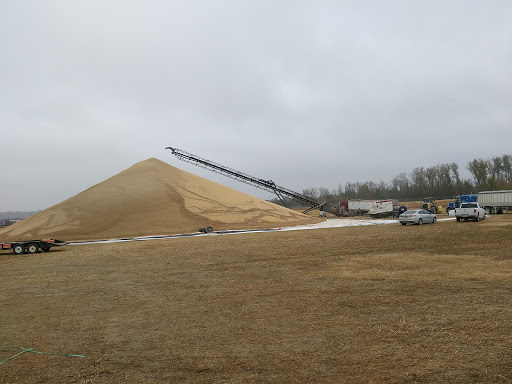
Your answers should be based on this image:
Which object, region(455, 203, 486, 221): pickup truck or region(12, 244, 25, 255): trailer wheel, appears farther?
region(455, 203, 486, 221): pickup truck

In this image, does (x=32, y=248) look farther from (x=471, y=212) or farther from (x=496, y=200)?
(x=496, y=200)

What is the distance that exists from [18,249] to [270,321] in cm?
2544

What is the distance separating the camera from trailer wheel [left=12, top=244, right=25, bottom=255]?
26.6 meters

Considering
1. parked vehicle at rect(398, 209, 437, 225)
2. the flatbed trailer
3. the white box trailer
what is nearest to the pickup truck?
parked vehicle at rect(398, 209, 437, 225)

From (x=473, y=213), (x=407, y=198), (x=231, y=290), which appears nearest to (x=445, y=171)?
(x=407, y=198)

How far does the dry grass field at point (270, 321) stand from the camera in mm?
5621

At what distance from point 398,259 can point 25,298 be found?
14196 mm

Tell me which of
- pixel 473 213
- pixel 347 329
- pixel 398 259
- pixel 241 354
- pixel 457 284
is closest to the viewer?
pixel 241 354

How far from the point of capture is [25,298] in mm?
11539

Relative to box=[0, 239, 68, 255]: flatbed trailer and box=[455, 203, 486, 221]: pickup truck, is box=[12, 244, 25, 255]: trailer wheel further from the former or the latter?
box=[455, 203, 486, 221]: pickup truck

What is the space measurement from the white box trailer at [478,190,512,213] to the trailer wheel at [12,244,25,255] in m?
53.9

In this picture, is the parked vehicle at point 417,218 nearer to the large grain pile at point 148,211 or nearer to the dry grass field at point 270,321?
the large grain pile at point 148,211

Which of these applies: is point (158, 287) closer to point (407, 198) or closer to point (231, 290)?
point (231, 290)

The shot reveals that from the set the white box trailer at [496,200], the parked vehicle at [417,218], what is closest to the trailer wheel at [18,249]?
the parked vehicle at [417,218]
